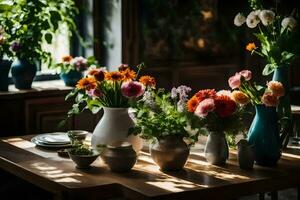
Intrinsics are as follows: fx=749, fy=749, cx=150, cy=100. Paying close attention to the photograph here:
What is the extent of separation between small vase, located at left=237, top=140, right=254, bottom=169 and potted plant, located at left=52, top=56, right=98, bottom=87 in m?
1.93

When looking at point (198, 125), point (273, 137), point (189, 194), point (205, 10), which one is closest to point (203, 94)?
point (198, 125)

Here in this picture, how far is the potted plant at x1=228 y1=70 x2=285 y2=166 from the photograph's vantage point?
10.8 ft

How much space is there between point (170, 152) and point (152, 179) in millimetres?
162

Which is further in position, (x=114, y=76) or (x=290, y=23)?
(x=290, y=23)

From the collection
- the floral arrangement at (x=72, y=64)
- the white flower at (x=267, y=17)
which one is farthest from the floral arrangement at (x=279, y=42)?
the floral arrangement at (x=72, y=64)

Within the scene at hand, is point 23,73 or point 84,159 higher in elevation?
point 23,73

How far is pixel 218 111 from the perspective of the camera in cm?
327

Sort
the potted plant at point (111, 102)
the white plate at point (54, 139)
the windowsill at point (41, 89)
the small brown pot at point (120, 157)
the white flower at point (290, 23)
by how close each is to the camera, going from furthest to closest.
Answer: the windowsill at point (41, 89) → the white plate at point (54, 139) → the white flower at point (290, 23) → the potted plant at point (111, 102) → the small brown pot at point (120, 157)

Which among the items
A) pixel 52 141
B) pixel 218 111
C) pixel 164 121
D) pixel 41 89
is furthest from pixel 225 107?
pixel 41 89

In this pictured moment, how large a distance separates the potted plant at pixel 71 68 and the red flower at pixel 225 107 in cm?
184

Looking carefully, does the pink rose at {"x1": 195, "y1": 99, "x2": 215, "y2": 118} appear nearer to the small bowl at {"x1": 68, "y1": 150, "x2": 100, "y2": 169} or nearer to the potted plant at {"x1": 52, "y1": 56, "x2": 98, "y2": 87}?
the small bowl at {"x1": 68, "y1": 150, "x2": 100, "y2": 169}

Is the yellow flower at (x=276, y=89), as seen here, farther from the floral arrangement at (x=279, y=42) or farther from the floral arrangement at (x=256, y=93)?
the floral arrangement at (x=279, y=42)

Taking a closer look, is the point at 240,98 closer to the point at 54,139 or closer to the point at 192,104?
the point at 192,104

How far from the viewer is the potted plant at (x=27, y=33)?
4.75 meters
